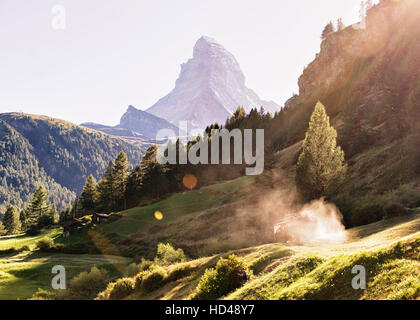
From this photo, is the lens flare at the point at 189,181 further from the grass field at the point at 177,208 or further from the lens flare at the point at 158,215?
the lens flare at the point at 158,215

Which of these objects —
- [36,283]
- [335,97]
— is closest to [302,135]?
[335,97]

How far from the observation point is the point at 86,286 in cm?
2806

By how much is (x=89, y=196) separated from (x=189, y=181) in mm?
35508

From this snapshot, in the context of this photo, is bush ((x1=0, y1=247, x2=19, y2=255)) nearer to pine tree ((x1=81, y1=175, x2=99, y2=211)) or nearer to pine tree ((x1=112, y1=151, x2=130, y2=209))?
pine tree ((x1=112, y1=151, x2=130, y2=209))

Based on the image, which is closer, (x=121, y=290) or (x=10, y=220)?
(x=121, y=290)

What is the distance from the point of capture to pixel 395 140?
5056 cm

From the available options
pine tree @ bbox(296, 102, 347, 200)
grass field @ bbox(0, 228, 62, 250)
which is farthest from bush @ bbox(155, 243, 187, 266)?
grass field @ bbox(0, 228, 62, 250)

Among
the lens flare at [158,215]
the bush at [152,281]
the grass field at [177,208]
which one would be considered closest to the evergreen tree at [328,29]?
the grass field at [177,208]

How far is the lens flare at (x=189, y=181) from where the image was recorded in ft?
286

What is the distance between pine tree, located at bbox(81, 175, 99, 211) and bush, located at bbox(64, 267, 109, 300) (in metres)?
70.0

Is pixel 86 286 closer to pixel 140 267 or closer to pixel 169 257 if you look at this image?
pixel 140 267

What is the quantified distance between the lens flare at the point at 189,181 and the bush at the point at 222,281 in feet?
227

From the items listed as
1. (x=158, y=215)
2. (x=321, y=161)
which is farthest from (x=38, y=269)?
(x=321, y=161)
